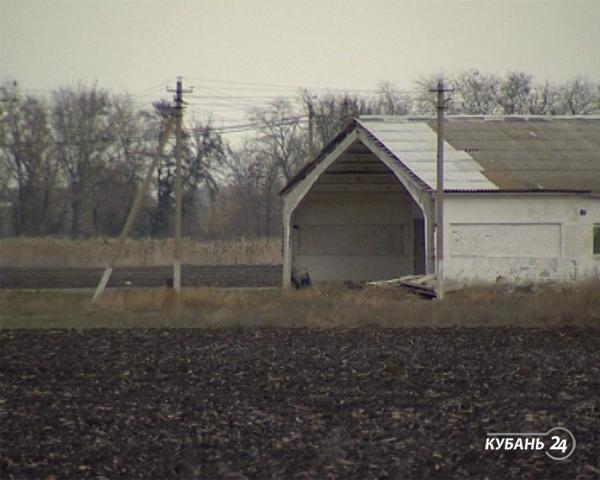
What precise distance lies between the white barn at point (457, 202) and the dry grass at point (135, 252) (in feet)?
45.3

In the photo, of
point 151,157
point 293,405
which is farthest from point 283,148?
point 293,405

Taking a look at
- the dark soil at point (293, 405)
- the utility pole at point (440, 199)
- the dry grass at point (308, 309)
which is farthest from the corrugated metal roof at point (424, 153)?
the dark soil at point (293, 405)

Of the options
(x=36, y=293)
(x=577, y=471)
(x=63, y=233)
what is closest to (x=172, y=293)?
(x=36, y=293)

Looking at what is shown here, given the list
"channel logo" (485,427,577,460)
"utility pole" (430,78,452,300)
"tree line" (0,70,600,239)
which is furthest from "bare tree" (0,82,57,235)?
"channel logo" (485,427,577,460)

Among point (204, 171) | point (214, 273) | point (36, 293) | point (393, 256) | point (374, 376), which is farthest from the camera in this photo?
point (204, 171)

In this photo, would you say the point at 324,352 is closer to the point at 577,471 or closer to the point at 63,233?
the point at 577,471

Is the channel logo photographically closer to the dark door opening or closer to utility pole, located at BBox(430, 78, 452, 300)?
utility pole, located at BBox(430, 78, 452, 300)

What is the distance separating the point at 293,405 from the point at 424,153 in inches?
759

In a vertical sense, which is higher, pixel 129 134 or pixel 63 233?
pixel 129 134

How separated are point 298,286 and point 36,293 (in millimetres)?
8111

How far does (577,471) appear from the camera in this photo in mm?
9070

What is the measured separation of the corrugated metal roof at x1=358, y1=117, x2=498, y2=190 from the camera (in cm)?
2900

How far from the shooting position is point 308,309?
82.1 ft

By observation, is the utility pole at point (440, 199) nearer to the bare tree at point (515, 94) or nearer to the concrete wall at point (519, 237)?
the concrete wall at point (519, 237)
